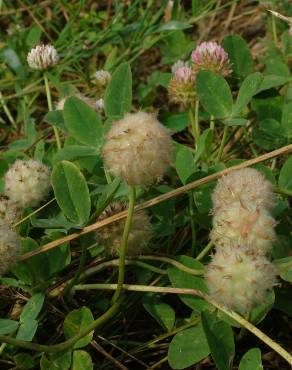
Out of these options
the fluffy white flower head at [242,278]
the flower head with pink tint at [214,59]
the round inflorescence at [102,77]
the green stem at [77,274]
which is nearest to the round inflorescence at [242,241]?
the fluffy white flower head at [242,278]

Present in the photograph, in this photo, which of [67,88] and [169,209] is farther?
[67,88]

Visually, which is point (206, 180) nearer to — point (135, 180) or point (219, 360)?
point (135, 180)

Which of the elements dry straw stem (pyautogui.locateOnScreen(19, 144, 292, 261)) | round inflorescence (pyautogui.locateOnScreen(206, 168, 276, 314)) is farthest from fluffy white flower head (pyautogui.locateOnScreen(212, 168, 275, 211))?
dry straw stem (pyautogui.locateOnScreen(19, 144, 292, 261))

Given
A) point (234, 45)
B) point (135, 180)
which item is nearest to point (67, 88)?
point (234, 45)

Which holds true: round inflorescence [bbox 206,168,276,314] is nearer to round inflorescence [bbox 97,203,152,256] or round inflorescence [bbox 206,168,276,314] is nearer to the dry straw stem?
the dry straw stem

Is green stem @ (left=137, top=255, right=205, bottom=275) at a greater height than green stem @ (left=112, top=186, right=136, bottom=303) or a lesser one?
lesser

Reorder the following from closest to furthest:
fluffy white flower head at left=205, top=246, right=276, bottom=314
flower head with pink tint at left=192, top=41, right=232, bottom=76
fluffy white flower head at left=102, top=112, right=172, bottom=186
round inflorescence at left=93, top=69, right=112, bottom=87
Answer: fluffy white flower head at left=205, top=246, right=276, bottom=314 < fluffy white flower head at left=102, top=112, right=172, bottom=186 < flower head with pink tint at left=192, top=41, right=232, bottom=76 < round inflorescence at left=93, top=69, right=112, bottom=87

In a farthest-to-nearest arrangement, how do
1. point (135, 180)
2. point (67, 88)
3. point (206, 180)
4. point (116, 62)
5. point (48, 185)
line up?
point (116, 62)
point (67, 88)
point (48, 185)
point (206, 180)
point (135, 180)

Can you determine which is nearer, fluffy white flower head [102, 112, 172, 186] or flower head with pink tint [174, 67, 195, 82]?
fluffy white flower head [102, 112, 172, 186]
